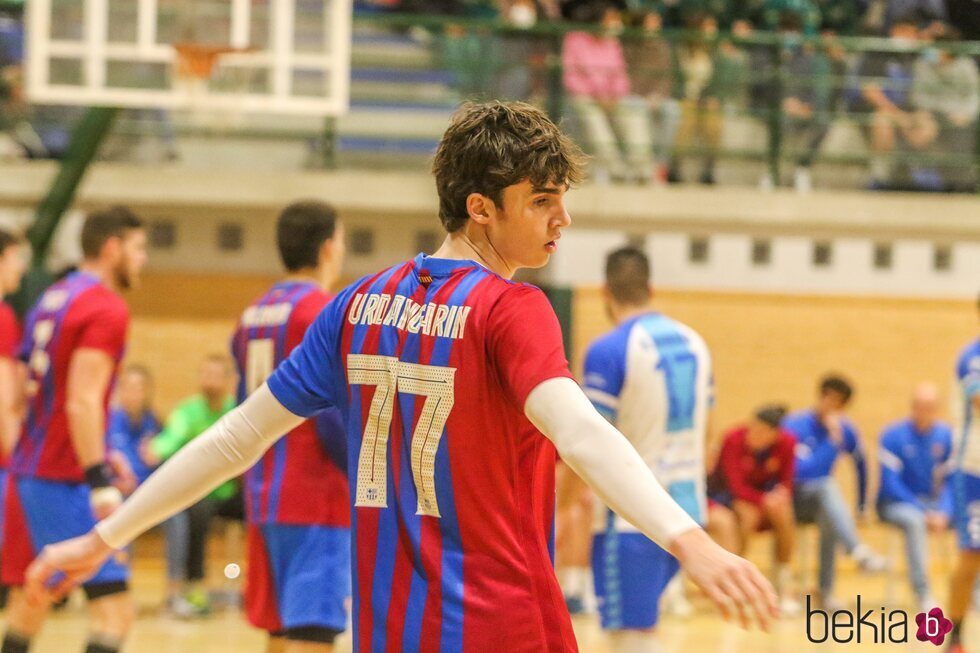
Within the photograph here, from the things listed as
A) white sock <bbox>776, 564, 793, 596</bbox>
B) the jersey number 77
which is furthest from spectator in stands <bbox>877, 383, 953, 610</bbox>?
the jersey number 77

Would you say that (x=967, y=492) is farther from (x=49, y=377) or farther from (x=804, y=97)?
(x=804, y=97)

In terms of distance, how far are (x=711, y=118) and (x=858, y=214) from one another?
1671mm

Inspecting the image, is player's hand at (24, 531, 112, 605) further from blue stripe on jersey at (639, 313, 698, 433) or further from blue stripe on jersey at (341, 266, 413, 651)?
blue stripe on jersey at (639, 313, 698, 433)

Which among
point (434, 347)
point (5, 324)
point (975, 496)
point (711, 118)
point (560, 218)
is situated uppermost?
point (711, 118)

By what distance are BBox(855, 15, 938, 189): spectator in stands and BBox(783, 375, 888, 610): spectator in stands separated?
3.09m

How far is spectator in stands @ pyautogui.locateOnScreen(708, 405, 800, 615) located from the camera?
10648 millimetres

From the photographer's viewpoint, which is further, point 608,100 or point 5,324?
point 608,100

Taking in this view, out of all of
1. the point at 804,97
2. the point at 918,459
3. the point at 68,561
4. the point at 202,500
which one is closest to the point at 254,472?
the point at 68,561

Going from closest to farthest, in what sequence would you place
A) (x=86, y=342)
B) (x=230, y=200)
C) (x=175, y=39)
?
(x=86, y=342) → (x=175, y=39) → (x=230, y=200)

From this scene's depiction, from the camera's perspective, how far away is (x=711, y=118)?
43.1 ft

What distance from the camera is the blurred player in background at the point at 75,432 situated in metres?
5.52

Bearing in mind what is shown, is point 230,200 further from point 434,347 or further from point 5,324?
point 434,347

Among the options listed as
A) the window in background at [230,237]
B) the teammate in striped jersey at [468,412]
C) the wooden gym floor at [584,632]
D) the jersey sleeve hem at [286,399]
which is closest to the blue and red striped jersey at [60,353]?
the jersey sleeve hem at [286,399]

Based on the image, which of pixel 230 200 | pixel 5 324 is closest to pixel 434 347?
pixel 5 324
